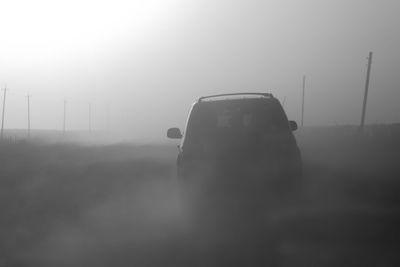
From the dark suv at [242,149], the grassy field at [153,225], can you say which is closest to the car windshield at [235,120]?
the dark suv at [242,149]

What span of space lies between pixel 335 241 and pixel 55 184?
8.00m

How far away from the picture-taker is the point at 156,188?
11273 millimetres

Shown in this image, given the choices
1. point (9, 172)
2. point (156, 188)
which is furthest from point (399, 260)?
point (9, 172)

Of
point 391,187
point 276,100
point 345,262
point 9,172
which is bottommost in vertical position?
point 9,172

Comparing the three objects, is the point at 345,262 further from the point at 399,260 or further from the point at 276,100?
the point at 276,100

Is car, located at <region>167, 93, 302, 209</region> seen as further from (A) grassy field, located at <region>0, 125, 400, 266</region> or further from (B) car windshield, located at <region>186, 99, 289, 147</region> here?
(A) grassy field, located at <region>0, 125, 400, 266</region>

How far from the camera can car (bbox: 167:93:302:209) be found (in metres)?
5.81

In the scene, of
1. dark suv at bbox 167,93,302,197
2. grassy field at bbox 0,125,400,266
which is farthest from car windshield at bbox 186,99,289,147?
grassy field at bbox 0,125,400,266

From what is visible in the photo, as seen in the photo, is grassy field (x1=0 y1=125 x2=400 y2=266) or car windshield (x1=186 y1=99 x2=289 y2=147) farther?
car windshield (x1=186 y1=99 x2=289 y2=147)

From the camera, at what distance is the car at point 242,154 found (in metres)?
5.81

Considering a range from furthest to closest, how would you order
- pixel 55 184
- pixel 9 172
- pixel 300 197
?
pixel 9 172
pixel 55 184
pixel 300 197

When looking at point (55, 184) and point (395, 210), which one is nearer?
point (395, 210)

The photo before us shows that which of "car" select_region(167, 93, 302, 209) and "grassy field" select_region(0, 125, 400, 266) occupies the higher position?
"car" select_region(167, 93, 302, 209)

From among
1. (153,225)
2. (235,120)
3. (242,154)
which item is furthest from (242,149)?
(153,225)
